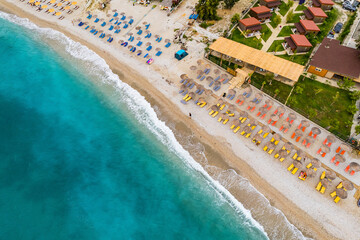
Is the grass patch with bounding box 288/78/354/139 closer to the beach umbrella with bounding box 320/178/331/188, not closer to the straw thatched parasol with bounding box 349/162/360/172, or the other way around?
the straw thatched parasol with bounding box 349/162/360/172

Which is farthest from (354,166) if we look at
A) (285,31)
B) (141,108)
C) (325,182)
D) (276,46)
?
(285,31)

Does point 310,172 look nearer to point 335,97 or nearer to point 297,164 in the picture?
point 297,164

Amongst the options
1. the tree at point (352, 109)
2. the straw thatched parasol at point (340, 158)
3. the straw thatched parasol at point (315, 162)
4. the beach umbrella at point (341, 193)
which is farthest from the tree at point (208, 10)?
the beach umbrella at point (341, 193)

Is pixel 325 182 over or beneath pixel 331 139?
beneath

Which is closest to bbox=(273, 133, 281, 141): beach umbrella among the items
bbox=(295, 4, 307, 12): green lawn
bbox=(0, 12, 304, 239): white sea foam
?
bbox=(0, 12, 304, 239): white sea foam

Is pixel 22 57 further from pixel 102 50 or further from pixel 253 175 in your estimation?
pixel 253 175
